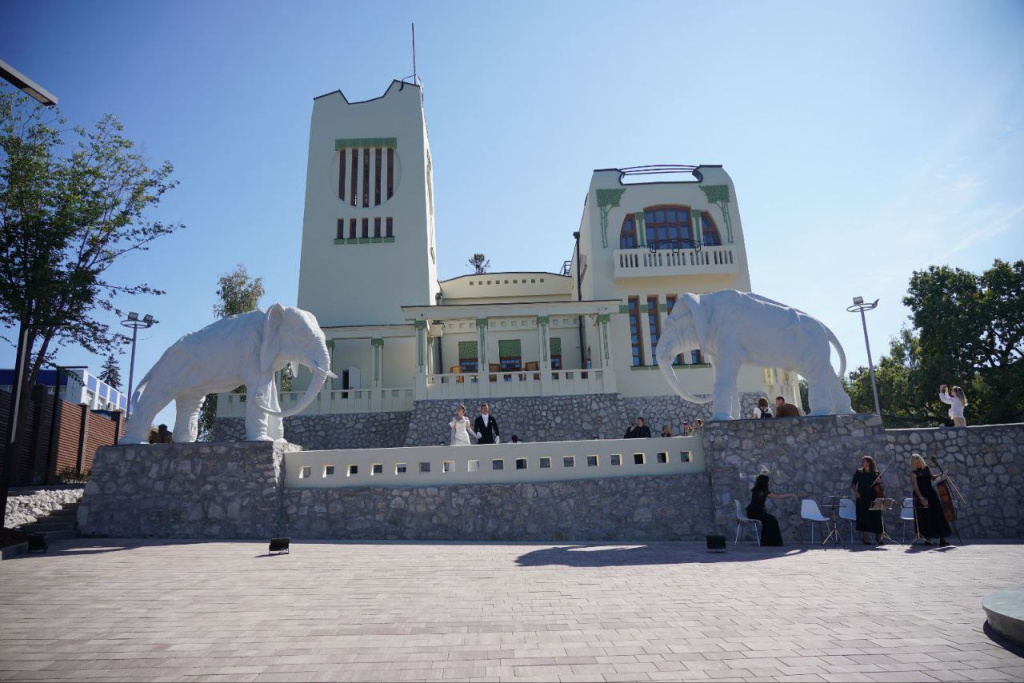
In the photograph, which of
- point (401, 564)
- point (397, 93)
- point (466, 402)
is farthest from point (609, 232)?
point (401, 564)

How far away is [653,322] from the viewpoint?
20.8 meters

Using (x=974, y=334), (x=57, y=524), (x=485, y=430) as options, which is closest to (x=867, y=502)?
(x=485, y=430)

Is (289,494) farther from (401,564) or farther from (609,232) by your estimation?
(609,232)

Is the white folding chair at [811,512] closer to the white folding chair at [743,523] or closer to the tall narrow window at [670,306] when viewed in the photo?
the white folding chair at [743,523]

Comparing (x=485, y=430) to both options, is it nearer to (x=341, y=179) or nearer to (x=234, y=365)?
(x=234, y=365)

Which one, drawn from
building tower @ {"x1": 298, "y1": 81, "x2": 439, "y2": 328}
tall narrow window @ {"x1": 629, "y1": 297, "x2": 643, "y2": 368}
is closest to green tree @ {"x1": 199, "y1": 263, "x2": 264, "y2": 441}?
building tower @ {"x1": 298, "y1": 81, "x2": 439, "y2": 328}

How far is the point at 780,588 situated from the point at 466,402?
13058mm

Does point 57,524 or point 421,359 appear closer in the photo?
point 57,524

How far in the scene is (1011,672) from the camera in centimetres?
343

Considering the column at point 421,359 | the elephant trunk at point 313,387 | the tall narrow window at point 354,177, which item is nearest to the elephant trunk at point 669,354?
the elephant trunk at point 313,387

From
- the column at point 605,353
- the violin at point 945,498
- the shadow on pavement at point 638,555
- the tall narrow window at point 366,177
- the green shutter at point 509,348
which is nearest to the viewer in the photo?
the shadow on pavement at point 638,555

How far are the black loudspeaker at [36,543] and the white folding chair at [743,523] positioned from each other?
33.1 ft

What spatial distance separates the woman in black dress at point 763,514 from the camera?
9.01m

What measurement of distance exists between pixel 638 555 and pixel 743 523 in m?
2.85
